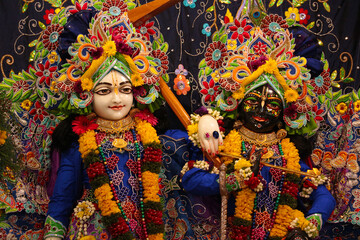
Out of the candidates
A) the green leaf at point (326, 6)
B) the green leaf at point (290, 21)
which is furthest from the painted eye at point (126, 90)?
the green leaf at point (326, 6)

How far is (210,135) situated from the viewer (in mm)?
3705

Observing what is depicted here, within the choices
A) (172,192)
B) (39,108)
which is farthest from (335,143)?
(39,108)

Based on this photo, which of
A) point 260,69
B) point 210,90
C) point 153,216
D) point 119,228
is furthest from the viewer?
point 210,90

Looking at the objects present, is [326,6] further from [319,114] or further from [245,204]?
[245,204]

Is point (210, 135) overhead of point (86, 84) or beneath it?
beneath

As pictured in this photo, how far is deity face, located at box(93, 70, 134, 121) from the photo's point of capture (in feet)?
12.3

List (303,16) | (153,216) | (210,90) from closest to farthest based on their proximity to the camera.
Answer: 1. (153,216)
2. (210,90)
3. (303,16)

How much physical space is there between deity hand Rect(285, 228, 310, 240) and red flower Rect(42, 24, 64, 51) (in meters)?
2.00

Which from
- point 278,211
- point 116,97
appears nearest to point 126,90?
point 116,97

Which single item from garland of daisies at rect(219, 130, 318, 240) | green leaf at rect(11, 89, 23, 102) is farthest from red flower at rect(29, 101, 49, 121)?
garland of daisies at rect(219, 130, 318, 240)

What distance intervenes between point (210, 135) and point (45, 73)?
1243mm

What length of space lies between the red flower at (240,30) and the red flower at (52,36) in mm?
1179

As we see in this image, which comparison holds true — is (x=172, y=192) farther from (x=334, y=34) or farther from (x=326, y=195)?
(x=334, y=34)

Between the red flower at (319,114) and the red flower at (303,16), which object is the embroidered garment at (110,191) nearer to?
the red flower at (319,114)
